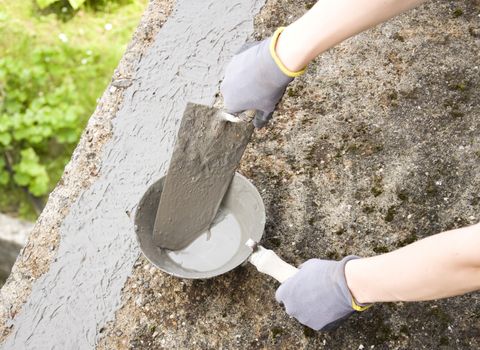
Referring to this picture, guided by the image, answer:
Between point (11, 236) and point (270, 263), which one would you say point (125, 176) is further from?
point (11, 236)

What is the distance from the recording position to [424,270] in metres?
1.57

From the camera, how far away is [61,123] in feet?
12.7

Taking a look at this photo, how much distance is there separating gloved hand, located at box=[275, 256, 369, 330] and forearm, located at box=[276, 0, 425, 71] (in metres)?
0.73

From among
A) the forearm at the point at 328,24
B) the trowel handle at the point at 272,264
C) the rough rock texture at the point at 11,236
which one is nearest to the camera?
the forearm at the point at 328,24

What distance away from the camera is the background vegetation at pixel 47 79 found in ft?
12.6

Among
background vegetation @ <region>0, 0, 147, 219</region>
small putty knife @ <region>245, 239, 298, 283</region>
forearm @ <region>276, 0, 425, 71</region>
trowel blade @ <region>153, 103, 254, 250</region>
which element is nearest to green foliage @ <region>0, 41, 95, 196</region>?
background vegetation @ <region>0, 0, 147, 219</region>

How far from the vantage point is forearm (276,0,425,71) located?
1729 mm

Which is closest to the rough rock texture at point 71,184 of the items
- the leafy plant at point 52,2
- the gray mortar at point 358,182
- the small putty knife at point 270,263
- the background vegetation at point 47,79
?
the gray mortar at point 358,182

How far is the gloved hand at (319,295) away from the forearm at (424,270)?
0.15ft

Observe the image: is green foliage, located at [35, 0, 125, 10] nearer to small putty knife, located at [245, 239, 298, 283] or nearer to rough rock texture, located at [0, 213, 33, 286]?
rough rock texture, located at [0, 213, 33, 286]

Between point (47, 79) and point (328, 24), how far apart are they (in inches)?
117

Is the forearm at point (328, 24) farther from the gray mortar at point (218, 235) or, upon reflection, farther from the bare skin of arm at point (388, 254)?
the gray mortar at point (218, 235)

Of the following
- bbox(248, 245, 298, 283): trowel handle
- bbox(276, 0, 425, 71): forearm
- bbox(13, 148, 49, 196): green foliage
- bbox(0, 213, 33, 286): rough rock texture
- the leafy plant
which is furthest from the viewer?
the leafy plant

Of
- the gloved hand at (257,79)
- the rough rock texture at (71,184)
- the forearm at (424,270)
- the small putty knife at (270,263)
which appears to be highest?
the gloved hand at (257,79)
